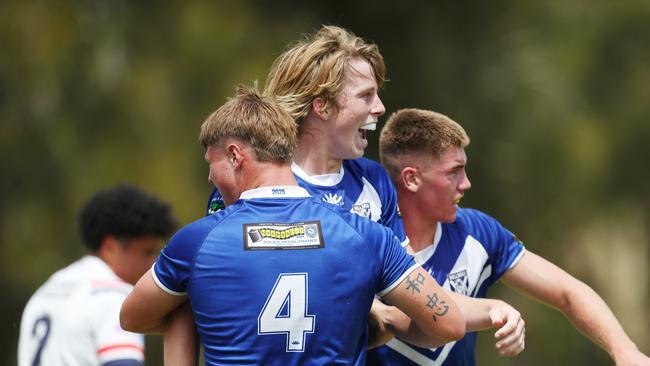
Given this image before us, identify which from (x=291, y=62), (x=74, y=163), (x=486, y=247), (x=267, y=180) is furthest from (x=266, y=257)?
(x=74, y=163)

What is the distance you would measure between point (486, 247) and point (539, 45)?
901cm

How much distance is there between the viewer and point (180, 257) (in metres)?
4.36

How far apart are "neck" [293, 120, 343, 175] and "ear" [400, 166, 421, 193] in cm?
60

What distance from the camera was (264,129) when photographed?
14.8 feet

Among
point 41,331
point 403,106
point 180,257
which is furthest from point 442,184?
point 403,106

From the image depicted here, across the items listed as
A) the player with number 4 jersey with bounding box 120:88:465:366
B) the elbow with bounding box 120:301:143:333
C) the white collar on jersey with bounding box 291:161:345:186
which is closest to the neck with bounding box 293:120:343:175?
the white collar on jersey with bounding box 291:161:345:186

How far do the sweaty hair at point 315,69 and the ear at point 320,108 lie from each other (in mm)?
11

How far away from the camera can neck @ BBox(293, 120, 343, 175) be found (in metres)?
5.29

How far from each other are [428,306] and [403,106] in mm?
9417

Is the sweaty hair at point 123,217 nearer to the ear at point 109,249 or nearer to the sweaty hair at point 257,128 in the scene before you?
Answer: the ear at point 109,249

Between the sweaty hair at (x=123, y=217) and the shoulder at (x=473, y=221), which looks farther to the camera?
the sweaty hair at (x=123, y=217)

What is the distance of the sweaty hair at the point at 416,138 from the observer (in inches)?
227

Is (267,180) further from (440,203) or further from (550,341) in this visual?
(550,341)

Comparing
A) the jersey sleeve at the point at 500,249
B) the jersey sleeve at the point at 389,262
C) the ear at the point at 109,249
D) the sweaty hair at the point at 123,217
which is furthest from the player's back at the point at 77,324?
the jersey sleeve at the point at 389,262
